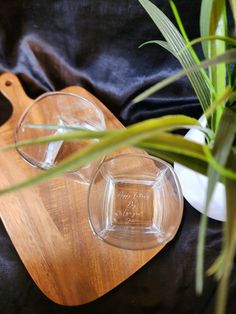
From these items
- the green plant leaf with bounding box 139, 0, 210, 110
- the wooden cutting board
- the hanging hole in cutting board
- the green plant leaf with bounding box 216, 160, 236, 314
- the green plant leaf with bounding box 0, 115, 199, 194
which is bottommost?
the wooden cutting board

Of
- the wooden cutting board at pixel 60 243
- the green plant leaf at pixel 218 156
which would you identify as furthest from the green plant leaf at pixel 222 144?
the wooden cutting board at pixel 60 243

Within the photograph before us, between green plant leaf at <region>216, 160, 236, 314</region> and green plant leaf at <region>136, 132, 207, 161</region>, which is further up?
green plant leaf at <region>136, 132, 207, 161</region>

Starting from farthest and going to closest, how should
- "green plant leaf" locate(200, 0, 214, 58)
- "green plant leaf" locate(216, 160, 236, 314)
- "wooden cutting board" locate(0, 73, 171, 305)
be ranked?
"wooden cutting board" locate(0, 73, 171, 305), "green plant leaf" locate(200, 0, 214, 58), "green plant leaf" locate(216, 160, 236, 314)

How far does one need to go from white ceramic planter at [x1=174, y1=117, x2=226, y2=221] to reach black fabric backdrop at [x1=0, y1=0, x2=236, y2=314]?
65 mm

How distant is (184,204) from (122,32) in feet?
1.14

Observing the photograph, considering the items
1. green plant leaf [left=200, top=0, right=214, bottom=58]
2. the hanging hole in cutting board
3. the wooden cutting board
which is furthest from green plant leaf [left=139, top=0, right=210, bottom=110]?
the hanging hole in cutting board

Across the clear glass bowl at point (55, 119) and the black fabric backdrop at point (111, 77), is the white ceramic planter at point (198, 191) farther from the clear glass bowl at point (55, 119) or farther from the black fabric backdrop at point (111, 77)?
the clear glass bowl at point (55, 119)

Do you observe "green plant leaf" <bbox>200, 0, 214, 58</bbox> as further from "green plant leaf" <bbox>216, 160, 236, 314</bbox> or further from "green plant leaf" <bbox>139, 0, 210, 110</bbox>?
"green plant leaf" <bbox>216, 160, 236, 314</bbox>

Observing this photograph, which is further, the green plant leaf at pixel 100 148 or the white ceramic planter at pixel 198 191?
the white ceramic planter at pixel 198 191

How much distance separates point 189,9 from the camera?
2.42 ft

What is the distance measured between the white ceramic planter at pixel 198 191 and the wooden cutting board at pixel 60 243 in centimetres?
11

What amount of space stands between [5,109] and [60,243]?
1.08 ft

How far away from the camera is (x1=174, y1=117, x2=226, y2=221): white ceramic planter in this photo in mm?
603

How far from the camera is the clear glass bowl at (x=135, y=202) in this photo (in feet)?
2.26
